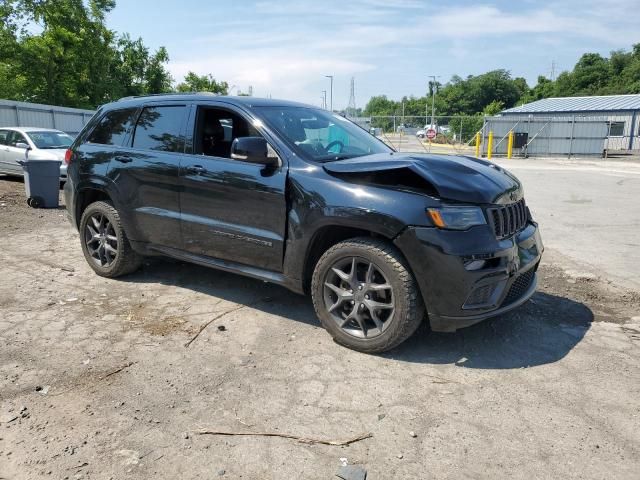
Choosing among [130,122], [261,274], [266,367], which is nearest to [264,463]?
[266,367]

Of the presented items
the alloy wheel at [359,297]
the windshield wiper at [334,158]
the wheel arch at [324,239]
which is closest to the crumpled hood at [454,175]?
the windshield wiper at [334,158]

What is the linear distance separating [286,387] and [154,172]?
2502mm

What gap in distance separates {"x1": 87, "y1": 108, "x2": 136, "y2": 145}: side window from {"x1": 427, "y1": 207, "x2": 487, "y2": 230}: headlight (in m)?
3.33

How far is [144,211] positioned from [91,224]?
0.99 m

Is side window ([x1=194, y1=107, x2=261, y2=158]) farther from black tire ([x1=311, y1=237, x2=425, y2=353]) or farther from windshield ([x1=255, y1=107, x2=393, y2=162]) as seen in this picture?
black tire ([x1=311, y1=237, x2=425, y2=353])

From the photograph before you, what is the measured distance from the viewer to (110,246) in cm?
547

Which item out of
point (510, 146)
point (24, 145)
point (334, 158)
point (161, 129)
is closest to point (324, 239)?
point (334, 158)

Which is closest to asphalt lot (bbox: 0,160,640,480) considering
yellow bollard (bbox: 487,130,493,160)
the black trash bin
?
the black trash bin

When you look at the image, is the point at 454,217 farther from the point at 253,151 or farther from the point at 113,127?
the point at 113,127

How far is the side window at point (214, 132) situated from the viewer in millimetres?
4578

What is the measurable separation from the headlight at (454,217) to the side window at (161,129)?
2.45 metres

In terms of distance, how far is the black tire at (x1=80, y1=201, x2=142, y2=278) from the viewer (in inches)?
208

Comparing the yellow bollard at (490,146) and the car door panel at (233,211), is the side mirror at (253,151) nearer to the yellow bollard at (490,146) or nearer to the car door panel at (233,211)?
the car door panel at (233,211)

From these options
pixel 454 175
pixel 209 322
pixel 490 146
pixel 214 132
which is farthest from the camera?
pixel 490 146
